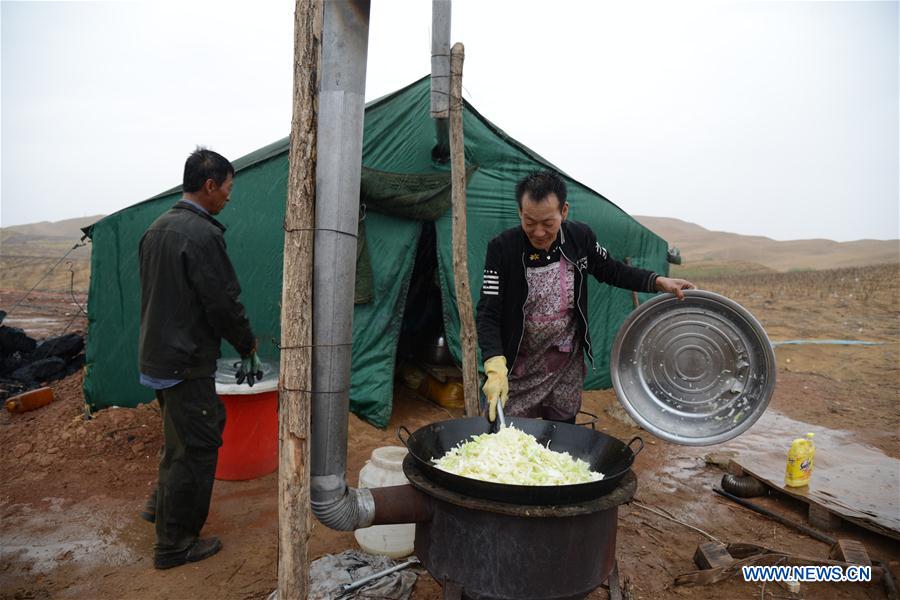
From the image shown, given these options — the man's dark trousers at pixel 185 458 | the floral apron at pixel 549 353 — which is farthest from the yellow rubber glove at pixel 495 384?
the man's dark trousers at pixel 185 458

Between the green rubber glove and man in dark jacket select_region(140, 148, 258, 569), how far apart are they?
1.89 ft

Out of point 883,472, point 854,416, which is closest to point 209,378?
point 883,472

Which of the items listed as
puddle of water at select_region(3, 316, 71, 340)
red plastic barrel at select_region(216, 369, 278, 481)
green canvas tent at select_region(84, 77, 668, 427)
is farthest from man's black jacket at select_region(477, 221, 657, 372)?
puddle of water at select_region(3, 316, 71, 340)

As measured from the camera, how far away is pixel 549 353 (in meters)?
2.89

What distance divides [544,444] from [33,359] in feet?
23.3

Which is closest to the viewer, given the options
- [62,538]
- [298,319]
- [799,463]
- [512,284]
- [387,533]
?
[298,319]

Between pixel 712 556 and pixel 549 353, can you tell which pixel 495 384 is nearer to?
pixel 549 353

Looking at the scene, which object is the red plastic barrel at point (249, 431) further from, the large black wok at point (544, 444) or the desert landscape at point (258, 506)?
the large black wok at point (544, 444)

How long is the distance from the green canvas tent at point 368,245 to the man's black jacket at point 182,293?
77.1 inches

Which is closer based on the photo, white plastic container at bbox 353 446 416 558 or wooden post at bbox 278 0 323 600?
wooden post at bbox 278 0 323 600

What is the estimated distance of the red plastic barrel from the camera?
3.86 metres

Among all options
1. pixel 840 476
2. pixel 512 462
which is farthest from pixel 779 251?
pixel 512 462

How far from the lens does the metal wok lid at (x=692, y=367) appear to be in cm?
258

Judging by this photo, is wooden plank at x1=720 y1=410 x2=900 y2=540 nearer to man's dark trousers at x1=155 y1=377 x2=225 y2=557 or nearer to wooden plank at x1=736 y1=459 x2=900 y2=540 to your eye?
wooden plank at x1=736 y1=459 x2=900 y2=540
